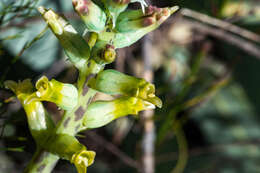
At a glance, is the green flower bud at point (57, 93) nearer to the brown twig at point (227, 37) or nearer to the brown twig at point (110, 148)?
the brown twig at point (110, 148)

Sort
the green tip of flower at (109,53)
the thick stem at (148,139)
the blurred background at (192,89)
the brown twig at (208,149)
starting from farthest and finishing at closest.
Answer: the brown twig at (208,149) → the blurred background at (192,89) → the thick stem at (148,139) → the green tip of flower at (109,53)

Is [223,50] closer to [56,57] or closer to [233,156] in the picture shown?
[233,156]

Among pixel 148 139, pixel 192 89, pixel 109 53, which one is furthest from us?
pixel 192 89

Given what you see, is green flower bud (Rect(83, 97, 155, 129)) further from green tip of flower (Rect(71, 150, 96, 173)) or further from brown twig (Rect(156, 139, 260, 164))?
brown twig (Rect(156, 139, 260, 164))

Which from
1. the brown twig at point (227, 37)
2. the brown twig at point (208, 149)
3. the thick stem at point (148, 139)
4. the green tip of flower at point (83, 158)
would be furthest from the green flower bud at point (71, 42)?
the brown twig at point (208, 149)

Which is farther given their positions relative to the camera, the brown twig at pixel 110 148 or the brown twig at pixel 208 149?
the brown twig at pixel 208 149

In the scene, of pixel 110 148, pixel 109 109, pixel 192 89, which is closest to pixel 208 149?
pixel 192 89

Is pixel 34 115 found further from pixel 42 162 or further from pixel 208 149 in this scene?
pixel 208 149

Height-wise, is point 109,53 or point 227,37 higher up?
point 109,53
